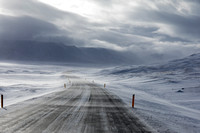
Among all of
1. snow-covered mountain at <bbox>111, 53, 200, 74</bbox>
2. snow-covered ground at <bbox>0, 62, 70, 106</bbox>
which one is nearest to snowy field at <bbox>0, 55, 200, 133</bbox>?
snow-covered ground at <bbox>0, 62, 70, 106</bbox>

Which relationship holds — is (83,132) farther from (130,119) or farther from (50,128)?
(130,119)

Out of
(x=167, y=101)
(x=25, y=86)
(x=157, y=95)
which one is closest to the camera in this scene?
(x=167, y=101)

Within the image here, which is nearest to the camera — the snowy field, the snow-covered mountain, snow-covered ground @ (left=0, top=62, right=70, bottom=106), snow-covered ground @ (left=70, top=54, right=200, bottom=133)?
snow-covered ground @ (left=70, top=54, right=200, bottom=133)

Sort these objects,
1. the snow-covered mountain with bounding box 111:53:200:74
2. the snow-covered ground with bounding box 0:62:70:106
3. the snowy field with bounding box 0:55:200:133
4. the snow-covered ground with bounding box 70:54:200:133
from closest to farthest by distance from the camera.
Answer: the snow-covered ground with bounding box 70:54:200:133
the snowy field with bounding box 0:55:200:133
the snow-covered ground with bounding box 0:62:70:106
the snow-covered mountain with bounding box 111:53:200:74

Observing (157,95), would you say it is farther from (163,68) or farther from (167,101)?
(163,68)

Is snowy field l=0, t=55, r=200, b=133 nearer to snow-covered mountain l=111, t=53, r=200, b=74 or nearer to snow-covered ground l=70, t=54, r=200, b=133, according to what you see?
snow-covered ground l=70, t=54, r=200, b=133

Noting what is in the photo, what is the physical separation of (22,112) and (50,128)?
3862 mm

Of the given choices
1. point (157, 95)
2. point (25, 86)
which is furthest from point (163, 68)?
point (25, 86)

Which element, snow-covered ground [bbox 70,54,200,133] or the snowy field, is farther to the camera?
the snowy field

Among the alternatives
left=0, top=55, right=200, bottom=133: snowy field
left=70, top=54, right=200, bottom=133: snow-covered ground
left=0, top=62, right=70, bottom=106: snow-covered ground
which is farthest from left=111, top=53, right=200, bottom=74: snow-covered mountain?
left=70, top=54, right=200, bottom=133: snow-covered ground

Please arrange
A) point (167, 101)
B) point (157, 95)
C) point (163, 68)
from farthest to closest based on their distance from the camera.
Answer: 1. point (163, 68)
2. point (157, 95)
3. point (167, 101)

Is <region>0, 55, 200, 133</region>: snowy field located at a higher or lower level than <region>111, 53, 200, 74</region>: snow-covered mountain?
lower

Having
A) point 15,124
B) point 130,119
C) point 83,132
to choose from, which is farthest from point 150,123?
point 15,124

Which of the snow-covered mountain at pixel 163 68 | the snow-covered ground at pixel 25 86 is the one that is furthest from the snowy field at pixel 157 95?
the snow-covered mountain at pixel 163 68
